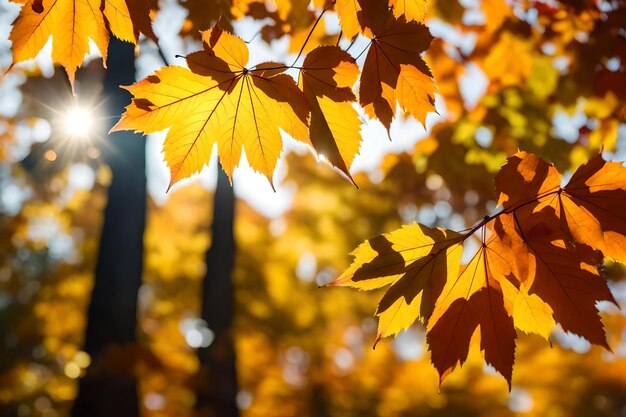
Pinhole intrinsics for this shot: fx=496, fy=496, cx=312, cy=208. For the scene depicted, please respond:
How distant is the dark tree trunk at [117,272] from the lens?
374 cm

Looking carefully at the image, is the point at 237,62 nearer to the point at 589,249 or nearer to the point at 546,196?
the point at 546,196

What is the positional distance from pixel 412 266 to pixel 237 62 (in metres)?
0.56

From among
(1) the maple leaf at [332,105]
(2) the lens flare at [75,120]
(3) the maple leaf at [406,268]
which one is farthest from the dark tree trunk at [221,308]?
(1) the maple leaf at [332,105]

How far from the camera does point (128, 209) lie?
4645 millimetres

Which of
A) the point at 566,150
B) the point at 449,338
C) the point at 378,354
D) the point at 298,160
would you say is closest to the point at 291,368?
the point at 378,354

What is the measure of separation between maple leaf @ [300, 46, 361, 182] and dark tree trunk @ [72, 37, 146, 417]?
8.65 feet

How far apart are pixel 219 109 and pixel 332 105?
0.25 m

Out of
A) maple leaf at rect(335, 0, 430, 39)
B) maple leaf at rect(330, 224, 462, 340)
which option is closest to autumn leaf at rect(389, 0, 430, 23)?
maple leaf at rect(335, 0, 430, 39)

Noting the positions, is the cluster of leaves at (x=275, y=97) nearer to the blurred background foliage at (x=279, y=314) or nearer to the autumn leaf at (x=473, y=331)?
the autumn leaf at (x=473, y=331)

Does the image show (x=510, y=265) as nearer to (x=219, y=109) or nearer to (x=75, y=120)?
(x=219, y=109)

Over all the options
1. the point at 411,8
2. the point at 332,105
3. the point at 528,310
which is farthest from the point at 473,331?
the point at 411,8

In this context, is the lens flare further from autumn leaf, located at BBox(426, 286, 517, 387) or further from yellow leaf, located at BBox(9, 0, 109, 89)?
autumn leaf, located at BBox(426, 286, 517, 387)

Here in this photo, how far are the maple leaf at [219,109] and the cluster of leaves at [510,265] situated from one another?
32 centimetres

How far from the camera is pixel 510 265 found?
105 centimetres
